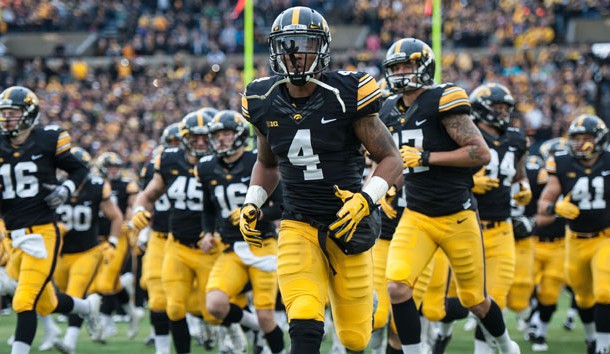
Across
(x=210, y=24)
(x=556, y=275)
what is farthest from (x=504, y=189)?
(x=210, y=24)

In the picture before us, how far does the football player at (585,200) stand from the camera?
8.59 meters

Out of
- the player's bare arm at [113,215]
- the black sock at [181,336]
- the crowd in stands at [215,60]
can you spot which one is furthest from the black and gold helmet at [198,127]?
the crowd in stands at [215,60]

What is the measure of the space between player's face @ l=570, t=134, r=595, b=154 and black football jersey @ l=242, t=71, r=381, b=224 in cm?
372

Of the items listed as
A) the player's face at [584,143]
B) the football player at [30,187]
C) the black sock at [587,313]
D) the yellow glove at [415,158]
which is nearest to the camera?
the yellow glove at [415,158]

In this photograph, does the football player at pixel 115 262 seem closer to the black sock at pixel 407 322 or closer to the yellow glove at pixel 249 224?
the black sock at pixel 407 322

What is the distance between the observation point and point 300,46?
5.27m

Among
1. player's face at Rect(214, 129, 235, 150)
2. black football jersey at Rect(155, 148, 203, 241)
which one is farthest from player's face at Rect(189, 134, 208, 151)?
player's face at Rect(214, 129, 235, 150)

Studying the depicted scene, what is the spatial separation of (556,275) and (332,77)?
221 inches

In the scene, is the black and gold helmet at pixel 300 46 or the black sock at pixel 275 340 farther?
the black sock at pixel 275 340

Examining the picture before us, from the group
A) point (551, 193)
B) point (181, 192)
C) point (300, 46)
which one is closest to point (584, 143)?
point (551, 193)

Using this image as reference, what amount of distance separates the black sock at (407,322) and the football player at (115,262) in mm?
4433

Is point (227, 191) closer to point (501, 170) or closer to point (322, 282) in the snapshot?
point (501, 170)

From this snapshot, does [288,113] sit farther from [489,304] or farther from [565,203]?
[565,203]

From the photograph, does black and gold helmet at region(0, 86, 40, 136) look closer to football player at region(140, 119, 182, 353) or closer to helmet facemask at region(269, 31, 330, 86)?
football player at region(140, 119, 182, 353)
